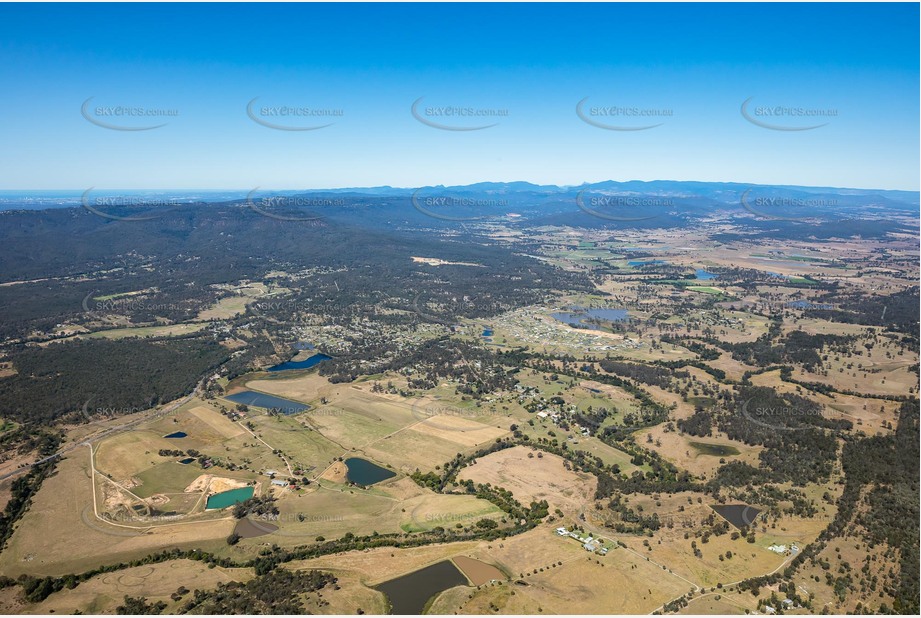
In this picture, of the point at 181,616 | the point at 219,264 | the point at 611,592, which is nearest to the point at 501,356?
the point at 611,592

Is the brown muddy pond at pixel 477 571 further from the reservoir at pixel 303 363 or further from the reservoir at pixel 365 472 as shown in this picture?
the reservoir at pixel 303 363

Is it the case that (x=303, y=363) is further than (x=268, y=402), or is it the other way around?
(x=303, y=363)

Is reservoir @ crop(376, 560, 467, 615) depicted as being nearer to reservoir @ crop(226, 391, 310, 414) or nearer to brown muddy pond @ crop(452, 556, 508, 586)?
brown muddy pond @ crop(452, 556, 508, 586)

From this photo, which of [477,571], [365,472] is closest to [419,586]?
[477,571]

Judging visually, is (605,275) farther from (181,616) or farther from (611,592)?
(181,616)

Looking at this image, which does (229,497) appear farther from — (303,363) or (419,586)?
(303,363)

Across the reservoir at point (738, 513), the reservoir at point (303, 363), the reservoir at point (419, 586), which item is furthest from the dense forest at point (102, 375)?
the reservoir at point (738, 513)
